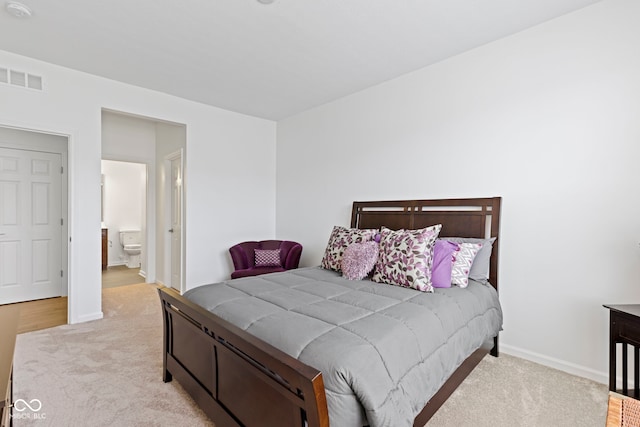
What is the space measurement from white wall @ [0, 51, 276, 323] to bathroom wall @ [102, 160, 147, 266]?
3343 millimetres

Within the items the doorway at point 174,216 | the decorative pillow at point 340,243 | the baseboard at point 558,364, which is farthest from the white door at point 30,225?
the baseboard at point 558,364

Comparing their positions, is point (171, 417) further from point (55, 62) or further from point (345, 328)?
point (55, 62)

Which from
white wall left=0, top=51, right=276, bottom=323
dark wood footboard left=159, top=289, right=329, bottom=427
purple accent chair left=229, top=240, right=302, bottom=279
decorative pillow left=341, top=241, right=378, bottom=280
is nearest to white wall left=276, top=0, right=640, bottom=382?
decorative pillow left=341, top=241, right=378, bottom=280

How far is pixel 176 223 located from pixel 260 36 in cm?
326

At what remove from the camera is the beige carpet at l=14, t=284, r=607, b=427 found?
1.86 metres

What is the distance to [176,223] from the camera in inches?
194

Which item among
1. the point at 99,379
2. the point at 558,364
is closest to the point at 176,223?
the point at 99,379

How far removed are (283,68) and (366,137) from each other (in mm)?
1225

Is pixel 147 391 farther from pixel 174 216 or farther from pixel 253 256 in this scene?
pixel 174 216

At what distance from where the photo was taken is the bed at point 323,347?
4.15ft

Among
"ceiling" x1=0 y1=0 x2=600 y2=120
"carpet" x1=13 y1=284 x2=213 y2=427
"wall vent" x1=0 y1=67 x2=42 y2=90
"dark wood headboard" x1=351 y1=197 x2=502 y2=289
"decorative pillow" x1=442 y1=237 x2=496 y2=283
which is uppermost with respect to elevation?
"ceiling" x1=0 y1=0 x2=600 y2=120

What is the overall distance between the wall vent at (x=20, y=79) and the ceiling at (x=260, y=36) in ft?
0.63

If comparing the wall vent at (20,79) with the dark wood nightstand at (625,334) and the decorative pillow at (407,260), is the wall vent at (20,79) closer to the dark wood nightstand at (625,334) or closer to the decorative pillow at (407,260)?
the decorative pillow at (407,260)

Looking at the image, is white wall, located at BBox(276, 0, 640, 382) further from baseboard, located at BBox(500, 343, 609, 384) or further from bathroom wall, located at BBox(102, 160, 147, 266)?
bathroom wall, located at BBox(102, 160, 147, 266)
